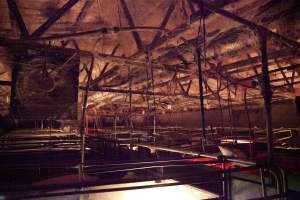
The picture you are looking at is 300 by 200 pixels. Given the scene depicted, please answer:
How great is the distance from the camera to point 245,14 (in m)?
3.11

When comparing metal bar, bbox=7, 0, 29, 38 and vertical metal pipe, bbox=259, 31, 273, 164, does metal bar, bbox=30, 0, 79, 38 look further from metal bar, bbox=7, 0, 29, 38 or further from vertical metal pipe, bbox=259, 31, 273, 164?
vertical metal pipe, bbox=259, 31, 273, 164

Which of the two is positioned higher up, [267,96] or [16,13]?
[16,13]

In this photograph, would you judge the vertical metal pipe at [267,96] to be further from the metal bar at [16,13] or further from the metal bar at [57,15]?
the metal bar at [16,13]

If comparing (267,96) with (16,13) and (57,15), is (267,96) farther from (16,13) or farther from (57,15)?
(16,13)

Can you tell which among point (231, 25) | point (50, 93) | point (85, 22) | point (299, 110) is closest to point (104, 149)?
point (50, 93)

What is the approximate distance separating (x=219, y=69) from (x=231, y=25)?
2.12m

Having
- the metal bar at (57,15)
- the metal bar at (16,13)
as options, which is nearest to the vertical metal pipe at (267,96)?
the metal bar at (57,15)

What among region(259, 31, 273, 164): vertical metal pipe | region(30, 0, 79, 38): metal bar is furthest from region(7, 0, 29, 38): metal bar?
region(259, 31, 273, 164): vertical metal pipe

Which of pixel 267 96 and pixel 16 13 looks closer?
pixel 267 96

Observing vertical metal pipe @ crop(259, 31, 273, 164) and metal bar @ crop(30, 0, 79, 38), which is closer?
vertical metal pipe @ crop(259, 31, 273, 164)

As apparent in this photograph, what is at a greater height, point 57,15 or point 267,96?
point 57,15

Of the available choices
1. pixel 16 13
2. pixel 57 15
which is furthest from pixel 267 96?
pixel 16 13

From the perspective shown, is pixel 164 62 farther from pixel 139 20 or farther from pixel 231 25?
pixel 231 25

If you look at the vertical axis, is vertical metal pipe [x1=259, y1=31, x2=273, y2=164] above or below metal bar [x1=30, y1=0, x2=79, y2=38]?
below
